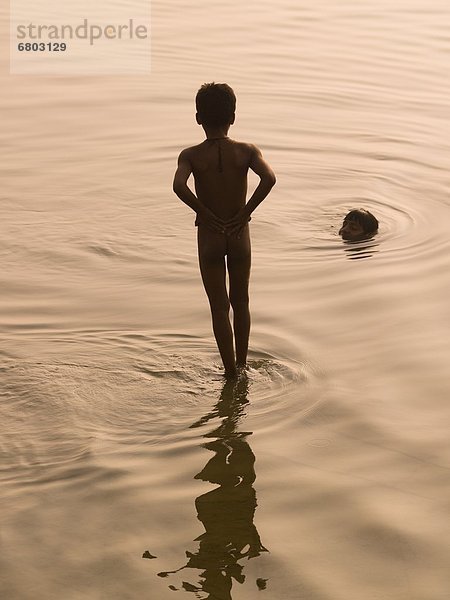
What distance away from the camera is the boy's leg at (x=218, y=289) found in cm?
659

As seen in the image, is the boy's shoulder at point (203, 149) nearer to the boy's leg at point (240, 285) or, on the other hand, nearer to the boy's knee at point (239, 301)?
the boy's leg at point (240, 285)

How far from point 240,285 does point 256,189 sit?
2.27 feet

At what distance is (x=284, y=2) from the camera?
22.0 metres

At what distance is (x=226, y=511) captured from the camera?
5344 mm

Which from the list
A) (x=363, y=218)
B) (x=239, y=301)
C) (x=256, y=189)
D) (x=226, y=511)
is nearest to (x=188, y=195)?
(x=256, y=189)

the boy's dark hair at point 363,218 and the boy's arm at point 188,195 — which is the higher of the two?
the boy's arm at point 188,195

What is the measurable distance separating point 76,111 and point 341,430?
876cm

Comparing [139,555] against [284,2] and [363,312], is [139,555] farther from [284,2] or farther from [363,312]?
[284,2]

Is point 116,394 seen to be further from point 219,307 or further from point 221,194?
point 221,194

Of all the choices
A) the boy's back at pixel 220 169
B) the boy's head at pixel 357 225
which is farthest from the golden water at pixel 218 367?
the boy's back at pixel 220 169

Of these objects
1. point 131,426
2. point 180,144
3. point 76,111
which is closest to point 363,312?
point 131,426

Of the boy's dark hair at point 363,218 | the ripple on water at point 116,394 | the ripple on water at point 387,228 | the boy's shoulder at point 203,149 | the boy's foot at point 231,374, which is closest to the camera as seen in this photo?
the ripple on water at point 116,394

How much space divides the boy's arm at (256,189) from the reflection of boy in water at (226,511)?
101cm

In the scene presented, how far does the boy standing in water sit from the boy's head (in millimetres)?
2991
